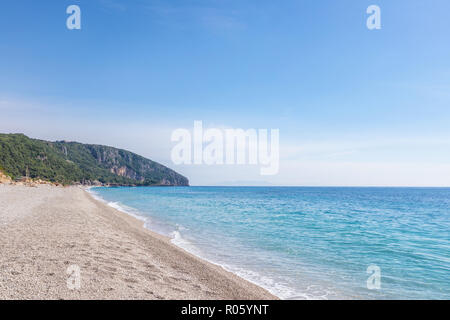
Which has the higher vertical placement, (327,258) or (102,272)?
(102,272)

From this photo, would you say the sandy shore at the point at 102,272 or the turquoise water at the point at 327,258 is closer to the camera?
the sandy shore at the point at 102,272

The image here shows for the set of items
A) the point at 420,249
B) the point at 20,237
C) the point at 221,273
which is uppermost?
the point at 20,237

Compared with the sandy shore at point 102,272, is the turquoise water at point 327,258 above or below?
below

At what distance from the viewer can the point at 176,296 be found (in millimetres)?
7383

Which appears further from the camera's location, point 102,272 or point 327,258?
point 327,258

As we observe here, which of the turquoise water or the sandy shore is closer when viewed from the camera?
the sandy shore

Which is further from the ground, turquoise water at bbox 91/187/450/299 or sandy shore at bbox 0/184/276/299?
sandy shore at bbox 0/184/276/299

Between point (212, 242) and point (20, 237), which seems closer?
point (20, 237)
